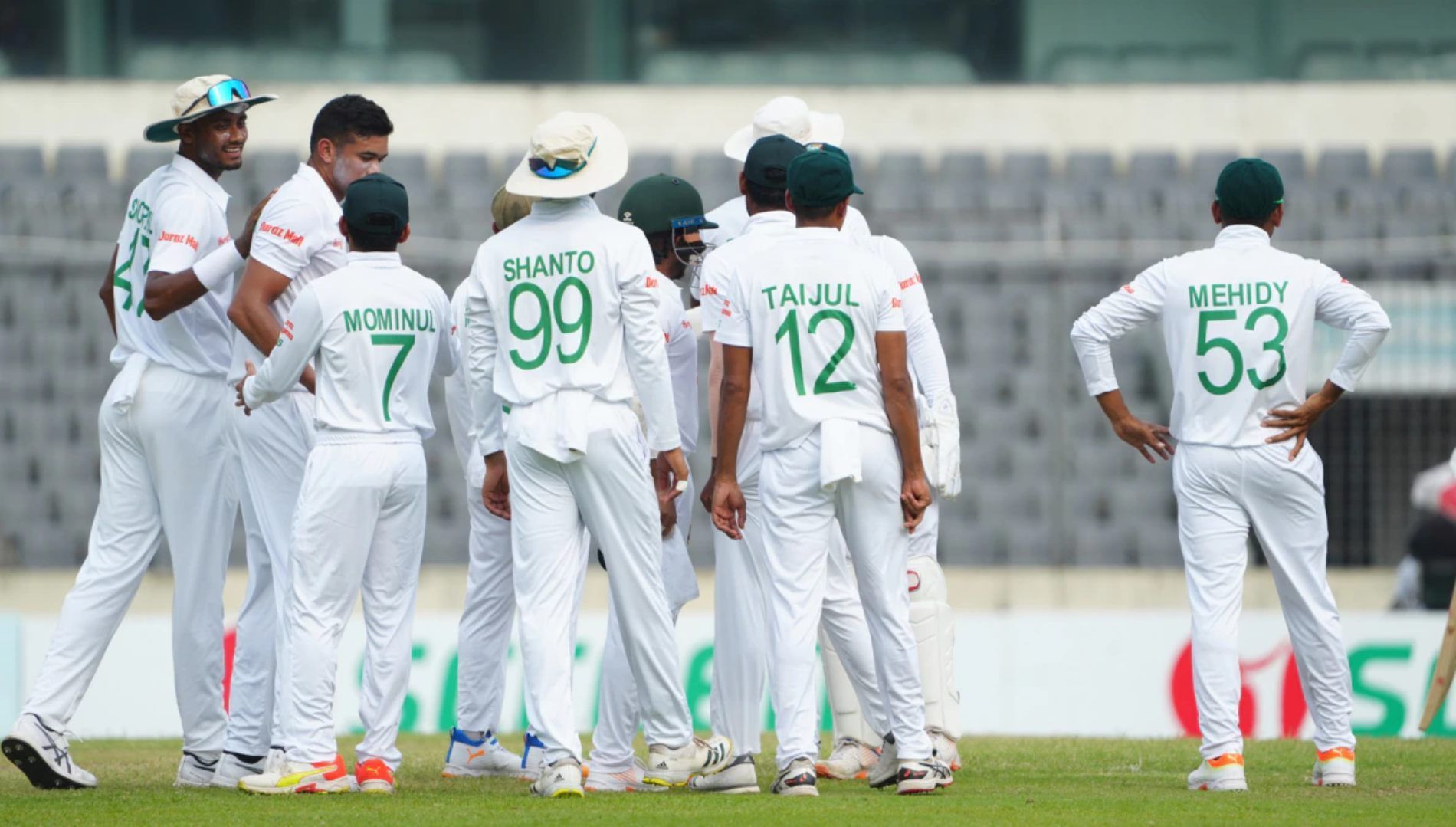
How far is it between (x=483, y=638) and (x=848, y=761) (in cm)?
141

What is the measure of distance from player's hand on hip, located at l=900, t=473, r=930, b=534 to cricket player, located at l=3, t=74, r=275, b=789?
2.43 m

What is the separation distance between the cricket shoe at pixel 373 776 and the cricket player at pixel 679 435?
2.24ft

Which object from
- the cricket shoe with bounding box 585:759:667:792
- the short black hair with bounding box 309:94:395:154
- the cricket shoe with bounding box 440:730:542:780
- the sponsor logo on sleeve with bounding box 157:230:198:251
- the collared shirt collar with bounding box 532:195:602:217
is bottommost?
the cricket shoe with bounding box 440:730:542:780

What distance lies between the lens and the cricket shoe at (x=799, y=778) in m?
6.03

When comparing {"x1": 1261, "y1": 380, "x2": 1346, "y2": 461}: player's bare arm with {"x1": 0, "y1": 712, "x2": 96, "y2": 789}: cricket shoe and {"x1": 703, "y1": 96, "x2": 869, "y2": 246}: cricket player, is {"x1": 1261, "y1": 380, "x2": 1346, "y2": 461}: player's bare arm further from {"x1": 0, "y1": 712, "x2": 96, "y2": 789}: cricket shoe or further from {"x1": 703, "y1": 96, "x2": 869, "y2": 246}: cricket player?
{"x1": 0, "y1": 712, "x2": 96, "y2": 789}: cricket shoe

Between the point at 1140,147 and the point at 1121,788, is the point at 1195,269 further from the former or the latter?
the point at 1140,147

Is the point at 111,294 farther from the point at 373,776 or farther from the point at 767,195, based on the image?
the point at 767,195

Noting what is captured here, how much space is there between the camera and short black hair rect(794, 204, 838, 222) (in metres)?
6.19

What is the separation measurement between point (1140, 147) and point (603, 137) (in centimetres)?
1162

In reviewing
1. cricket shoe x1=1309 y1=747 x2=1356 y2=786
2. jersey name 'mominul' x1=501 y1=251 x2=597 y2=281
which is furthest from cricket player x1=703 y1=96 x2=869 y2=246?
cricket shoe x1=1309 y1=747 x2=1356 y2=786

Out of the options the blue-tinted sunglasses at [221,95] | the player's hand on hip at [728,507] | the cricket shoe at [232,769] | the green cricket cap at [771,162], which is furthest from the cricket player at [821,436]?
the blue-tinted sunglasses at [221,95]

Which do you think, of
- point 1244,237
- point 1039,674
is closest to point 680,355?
point 1244,237

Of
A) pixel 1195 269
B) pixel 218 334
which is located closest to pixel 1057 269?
pixel 1195 269

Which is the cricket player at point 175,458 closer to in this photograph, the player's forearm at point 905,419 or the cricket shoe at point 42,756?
the cricket shoe at point 42,756
